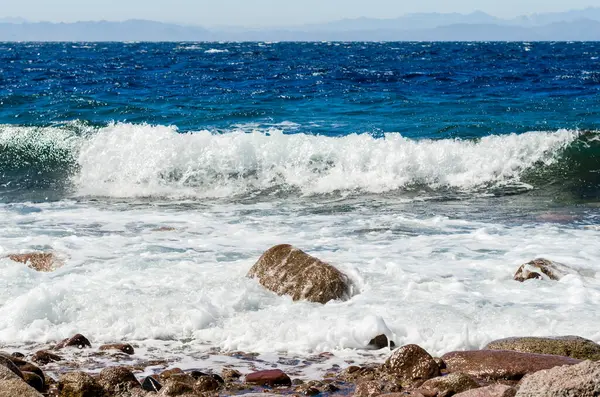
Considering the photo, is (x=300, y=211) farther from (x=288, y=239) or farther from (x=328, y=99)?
(x=328, y=99)

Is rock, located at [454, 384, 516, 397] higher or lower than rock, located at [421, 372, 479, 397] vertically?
higher

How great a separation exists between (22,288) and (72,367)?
7.28ft

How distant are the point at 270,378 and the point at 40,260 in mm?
4159

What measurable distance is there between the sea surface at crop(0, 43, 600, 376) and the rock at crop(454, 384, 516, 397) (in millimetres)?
1551

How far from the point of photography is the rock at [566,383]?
144 inches

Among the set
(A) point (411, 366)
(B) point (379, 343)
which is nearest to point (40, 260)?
(B) point (379, 343)

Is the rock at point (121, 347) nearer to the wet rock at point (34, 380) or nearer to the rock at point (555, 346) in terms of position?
the wet rock at point (34, 380)

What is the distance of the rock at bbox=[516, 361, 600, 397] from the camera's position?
12.0 feet

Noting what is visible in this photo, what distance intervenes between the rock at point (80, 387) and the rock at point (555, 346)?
116 inches

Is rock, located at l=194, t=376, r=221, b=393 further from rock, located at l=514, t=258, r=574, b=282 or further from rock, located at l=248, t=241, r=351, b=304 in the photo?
rock, located at l=514, t=258, r=574, b=282

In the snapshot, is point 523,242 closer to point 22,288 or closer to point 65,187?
point 22,288

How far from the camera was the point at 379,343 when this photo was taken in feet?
20.2

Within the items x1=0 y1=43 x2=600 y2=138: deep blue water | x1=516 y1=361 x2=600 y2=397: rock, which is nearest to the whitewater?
x1=516 y1=361 x2=600 y2=397: rock

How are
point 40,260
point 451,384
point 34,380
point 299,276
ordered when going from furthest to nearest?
point 40,260 < point 299,276 < point 34,380 < point 451,384
